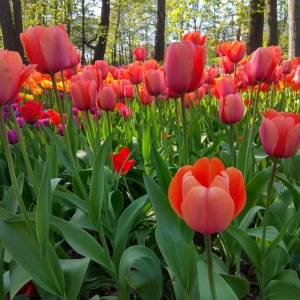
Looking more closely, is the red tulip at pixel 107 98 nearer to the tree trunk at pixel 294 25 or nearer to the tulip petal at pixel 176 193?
the tulip petal at pixel 176 193

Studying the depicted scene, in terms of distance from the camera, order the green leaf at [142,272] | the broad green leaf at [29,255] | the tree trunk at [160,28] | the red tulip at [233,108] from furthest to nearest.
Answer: the tree trunk at [160,28]
the red tulip at [233,108]
the green leaf at [142,272]
the broad green leaf at [29,255]

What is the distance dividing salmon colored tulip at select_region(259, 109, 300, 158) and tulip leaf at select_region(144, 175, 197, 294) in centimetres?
26

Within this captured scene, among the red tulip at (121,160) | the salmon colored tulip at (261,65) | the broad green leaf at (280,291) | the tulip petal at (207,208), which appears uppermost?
the salmon colored tulip at (261,65)

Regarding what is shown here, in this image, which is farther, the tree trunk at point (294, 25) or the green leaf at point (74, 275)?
the tree trunk at point (294, 25)

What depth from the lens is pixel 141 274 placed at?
102 cm

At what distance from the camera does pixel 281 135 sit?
0.87 m

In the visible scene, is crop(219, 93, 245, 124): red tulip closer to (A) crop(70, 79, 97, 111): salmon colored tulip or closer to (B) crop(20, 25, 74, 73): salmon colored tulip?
(A) crop(70, 79, 97, 111): salmon colored tulip

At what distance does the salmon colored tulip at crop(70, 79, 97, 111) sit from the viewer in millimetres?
1323

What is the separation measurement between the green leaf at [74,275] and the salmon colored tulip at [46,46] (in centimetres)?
50

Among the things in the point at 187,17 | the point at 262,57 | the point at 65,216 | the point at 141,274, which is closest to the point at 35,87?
the point at 65,216

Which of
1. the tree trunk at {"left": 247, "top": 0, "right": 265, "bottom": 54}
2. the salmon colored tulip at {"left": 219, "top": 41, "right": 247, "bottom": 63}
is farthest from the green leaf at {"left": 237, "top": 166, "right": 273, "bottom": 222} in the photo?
the tree trunk at {"left": 247, "top": 0, "right": 265, "bottom": 54}

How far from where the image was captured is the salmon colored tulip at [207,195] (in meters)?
0.55

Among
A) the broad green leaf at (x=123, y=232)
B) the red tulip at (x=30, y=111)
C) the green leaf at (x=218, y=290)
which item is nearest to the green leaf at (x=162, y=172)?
the broad green leaf at (x=123, y=232)

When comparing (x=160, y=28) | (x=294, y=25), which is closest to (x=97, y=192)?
(x=294, y=25)
